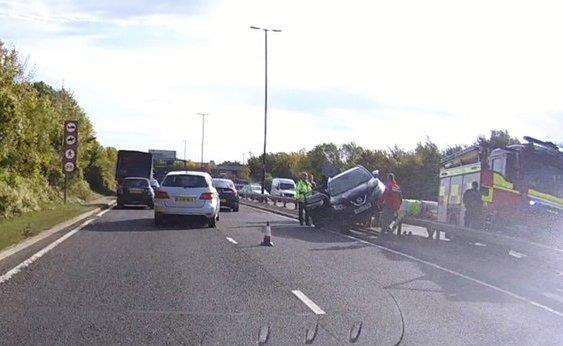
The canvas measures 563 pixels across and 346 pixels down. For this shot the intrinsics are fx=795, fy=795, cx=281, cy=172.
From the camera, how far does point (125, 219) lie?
26812 mm

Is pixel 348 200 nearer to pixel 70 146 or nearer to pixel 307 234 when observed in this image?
pixel 307 234

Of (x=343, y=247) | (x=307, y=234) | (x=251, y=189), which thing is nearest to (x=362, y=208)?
(x=307, y=234)

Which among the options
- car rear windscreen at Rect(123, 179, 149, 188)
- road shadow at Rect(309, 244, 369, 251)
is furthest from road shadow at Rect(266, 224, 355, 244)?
car rear windscreen at Rect(123, 179, 149, 188)

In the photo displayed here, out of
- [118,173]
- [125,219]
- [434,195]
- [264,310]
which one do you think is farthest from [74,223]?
[434,195]

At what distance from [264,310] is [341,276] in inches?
142

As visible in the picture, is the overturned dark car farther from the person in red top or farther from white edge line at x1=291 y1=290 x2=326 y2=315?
white edge line at x1=291 y1=290 x2=326 y2=315

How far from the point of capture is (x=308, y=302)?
1009 cm

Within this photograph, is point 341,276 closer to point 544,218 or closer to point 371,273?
point 371,273

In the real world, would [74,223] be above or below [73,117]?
below

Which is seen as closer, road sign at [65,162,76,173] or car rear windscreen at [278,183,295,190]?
road sign at [65,162,76,173]

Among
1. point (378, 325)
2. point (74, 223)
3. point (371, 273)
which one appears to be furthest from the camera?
point (74, 223)

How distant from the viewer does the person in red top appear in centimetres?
A: 2141

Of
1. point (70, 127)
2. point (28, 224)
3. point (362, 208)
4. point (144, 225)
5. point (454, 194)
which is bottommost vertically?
point (144, 225)

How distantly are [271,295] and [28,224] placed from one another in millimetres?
10612
